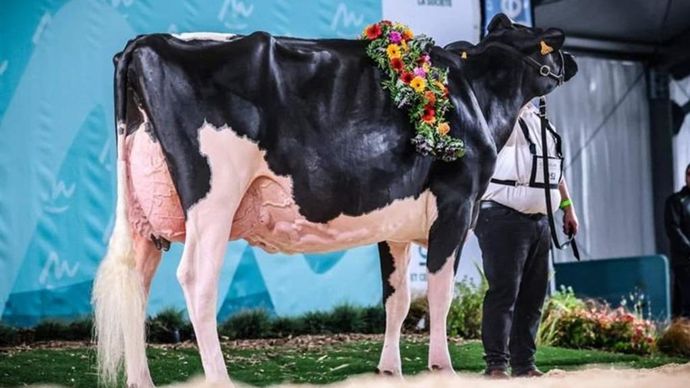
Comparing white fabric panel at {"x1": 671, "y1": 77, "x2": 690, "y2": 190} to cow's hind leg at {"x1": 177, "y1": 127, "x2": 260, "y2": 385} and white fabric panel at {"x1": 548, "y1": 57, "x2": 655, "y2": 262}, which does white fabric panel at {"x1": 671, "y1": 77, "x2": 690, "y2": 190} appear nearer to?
white fabric panel at {"x1": 548, "y1": 57, "x2": 655, "y2": 262}

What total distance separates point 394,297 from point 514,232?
3.36 ft

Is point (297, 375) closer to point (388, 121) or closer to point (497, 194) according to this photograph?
point (497, 194)

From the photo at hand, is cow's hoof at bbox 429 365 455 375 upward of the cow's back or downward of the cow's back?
downward

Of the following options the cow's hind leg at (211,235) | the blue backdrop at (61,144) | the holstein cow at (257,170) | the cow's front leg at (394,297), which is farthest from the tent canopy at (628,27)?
the cow's hind leg at (211,235)

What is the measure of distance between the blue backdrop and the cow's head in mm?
3652

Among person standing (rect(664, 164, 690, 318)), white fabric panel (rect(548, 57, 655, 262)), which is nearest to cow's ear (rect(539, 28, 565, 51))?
person standing (rect(664, 164, 690, 318))

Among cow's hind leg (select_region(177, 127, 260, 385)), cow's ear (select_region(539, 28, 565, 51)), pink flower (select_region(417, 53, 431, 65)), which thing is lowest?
cow's hind leg (select_region(177, 127, 260, 385))

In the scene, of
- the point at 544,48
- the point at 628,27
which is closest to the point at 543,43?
the point at 544,48

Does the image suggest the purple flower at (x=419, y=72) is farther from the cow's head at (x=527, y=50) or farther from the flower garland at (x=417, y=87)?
the cow's head at (x=527, y=50)

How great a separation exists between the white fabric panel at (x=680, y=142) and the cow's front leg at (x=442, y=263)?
1222cm

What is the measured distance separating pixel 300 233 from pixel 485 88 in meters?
1.35

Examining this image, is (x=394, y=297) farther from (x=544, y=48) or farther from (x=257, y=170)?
(x=544, y=48)

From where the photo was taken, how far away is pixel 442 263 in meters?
5.04

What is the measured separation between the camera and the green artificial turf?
6355 mm
